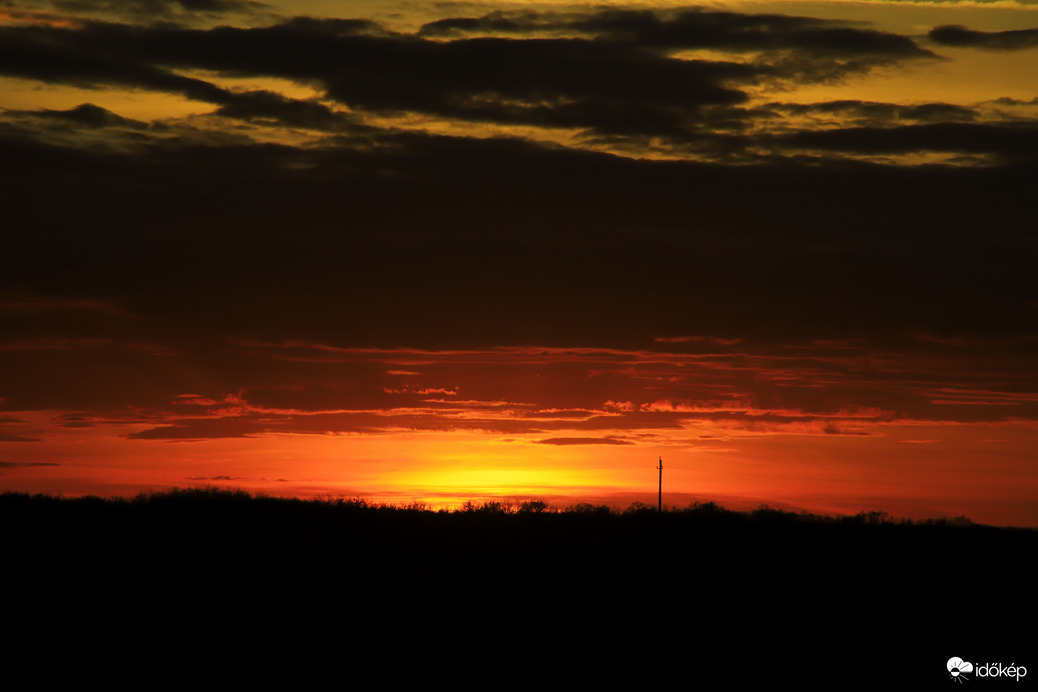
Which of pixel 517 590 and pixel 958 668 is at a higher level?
pixel 517 590

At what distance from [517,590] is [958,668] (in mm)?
10771

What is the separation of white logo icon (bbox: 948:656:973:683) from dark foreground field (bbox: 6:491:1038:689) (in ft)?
1.23

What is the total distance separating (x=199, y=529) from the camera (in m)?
35.2

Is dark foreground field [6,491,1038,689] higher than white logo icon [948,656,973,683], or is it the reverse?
dark foreground field [6,491,1038,689]

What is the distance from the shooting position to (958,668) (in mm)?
22078

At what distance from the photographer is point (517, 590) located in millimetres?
28188

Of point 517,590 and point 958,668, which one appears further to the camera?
point 517,590

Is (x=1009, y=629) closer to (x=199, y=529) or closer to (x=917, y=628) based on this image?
(x=917, y=628)

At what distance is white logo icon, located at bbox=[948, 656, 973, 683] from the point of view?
2170 cm

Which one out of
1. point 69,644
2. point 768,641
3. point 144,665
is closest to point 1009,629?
point 768,641
